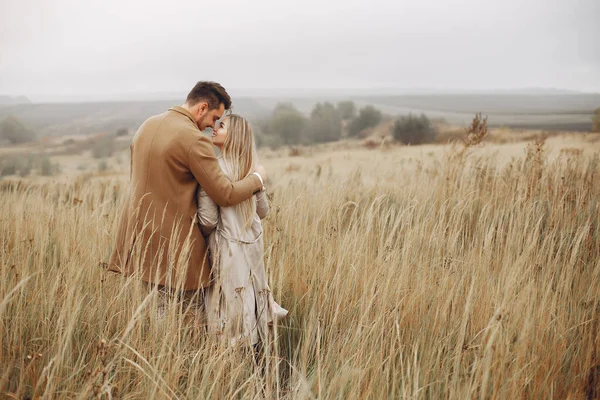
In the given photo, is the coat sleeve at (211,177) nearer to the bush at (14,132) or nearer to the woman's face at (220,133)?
the woman's face at (220,133)

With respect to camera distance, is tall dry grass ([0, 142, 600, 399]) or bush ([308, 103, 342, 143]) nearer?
tall dry grass ([0, 142, 600, 399])

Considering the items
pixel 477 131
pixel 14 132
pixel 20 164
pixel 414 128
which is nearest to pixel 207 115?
pixel 477 131

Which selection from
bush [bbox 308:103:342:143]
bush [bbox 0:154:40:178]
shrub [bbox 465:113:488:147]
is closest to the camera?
shrub [bbox 465:113:488:147]

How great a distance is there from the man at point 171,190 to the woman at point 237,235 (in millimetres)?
91

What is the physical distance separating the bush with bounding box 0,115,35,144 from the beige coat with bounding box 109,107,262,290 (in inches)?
1788

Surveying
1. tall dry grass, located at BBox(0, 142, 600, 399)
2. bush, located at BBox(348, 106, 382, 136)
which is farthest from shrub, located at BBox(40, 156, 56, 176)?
bush, located at BBox(348, 106, 382, 136)

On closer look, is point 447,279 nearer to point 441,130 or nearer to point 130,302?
point 130,302

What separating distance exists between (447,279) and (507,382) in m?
0.87

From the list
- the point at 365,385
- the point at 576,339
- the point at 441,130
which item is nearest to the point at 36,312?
the point at 365,385

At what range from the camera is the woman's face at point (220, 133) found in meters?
2.65

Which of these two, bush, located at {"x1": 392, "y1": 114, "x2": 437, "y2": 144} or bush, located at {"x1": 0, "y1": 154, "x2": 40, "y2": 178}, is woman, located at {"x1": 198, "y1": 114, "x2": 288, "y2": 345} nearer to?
bush, located at {"x1": 0, "y1": 154, "x2": 40, "y2": 178}

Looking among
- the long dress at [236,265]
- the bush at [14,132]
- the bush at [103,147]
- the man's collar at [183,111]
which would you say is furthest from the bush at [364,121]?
the long dress at [236,265]

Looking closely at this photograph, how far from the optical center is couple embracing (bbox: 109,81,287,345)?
98.4 inches

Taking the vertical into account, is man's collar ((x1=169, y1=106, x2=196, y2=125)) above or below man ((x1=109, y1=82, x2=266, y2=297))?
above
